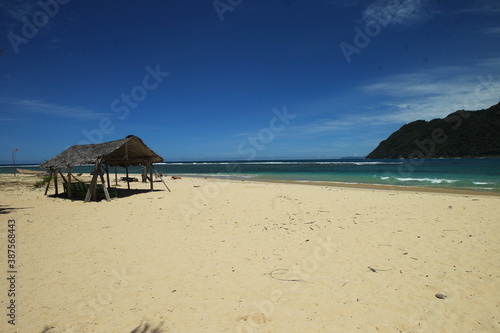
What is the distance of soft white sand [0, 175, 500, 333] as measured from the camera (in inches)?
141

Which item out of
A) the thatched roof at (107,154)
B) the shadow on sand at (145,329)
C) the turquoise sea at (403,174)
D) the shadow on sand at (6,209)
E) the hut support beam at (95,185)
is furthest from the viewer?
the turquoise sea at (403,174)

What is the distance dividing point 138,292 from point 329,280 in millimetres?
3373

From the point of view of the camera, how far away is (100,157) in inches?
562

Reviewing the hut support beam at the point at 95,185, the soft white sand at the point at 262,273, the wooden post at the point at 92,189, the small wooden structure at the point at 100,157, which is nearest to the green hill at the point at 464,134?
the soft white sand at the point at 262,273

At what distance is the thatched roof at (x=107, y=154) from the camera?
14641 mm

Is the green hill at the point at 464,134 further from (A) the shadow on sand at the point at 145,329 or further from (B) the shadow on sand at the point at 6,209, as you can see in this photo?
(B) the shadow on sand at the point at 6,209

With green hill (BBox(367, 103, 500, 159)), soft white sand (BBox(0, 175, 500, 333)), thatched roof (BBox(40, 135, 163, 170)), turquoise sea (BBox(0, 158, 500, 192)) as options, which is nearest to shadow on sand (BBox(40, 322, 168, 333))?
soft white sand (BBox(0, 175, 500, 333))

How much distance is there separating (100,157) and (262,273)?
1298 cm

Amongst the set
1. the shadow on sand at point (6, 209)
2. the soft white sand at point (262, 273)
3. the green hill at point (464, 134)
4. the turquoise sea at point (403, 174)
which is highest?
the green hill at point (464, 134)

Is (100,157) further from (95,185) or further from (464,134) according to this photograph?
(464,134)

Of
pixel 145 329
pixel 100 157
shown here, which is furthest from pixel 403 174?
pixel 145 329

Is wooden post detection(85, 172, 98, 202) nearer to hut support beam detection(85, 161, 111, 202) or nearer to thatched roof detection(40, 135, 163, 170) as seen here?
hut support beam detection(85, 161, 111, 202)

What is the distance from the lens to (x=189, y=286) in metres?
4.50

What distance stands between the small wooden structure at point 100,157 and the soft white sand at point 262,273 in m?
5.22
